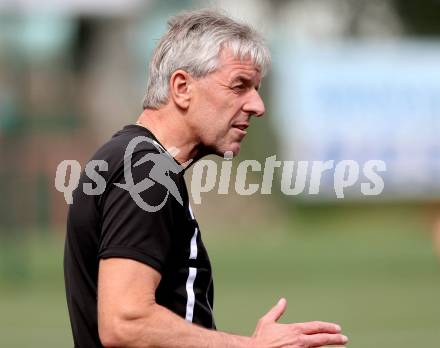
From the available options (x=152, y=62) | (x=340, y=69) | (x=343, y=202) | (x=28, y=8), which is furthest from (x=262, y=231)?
(x=152, y=62)

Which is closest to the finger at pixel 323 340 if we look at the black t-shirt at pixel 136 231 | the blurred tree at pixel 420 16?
the black t-shirt at pixel 136 231

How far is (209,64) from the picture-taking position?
4.51 m

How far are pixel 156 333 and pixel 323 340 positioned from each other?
64cm

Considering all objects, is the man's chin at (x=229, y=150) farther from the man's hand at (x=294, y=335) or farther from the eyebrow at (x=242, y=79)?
the man's hand at (x=294, y=335)

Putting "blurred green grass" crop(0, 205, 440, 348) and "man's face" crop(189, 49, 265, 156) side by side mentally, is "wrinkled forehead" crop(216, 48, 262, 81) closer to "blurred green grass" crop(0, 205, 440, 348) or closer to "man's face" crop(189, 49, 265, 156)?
"man's face" crop(189, 49, 265, 156)

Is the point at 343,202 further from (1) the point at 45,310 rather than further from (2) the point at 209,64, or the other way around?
(2) the point at 209,64

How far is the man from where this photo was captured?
13.4 ft

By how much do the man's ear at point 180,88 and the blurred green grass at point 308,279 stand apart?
22.4ft

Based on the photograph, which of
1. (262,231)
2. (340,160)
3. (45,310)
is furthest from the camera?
(262,231)

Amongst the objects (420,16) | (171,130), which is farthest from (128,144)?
(420,16)

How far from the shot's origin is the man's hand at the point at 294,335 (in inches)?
169

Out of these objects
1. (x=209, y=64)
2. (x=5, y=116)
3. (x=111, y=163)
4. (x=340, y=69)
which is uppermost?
(x=340, y=69)

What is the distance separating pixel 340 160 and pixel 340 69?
6.55 feet

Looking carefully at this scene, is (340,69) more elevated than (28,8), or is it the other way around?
Result: (340,69)
